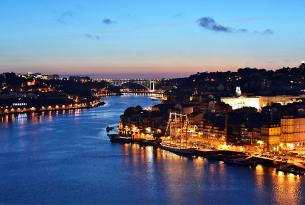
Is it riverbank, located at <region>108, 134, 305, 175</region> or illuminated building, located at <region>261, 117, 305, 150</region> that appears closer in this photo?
riverbank, located at <region>108, 134, 305, 175</region>

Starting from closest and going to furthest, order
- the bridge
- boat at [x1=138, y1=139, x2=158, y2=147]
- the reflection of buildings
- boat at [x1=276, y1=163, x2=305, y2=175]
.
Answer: boat at [x1=276, y1=163, x2=305, y2=175], boat at [x1=138, y1=139, x2=158, y2=147], the reflection of buildings, the bridge

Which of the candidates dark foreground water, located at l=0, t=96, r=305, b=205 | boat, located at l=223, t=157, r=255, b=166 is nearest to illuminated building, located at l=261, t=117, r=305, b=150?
boat, located at l=223, t=157, r=255, b=166

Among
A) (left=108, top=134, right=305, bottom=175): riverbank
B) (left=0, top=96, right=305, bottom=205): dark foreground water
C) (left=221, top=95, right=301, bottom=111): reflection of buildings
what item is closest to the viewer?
(left=0, top=96, right=305, bottom=205): dark foreground water

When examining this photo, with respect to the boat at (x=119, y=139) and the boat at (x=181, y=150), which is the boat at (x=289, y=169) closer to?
the boat at (x=181, y=150)

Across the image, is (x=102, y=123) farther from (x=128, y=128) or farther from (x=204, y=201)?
(x=204, y=201)

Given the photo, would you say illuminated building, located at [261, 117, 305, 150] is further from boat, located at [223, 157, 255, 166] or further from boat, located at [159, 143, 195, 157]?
boat, located at [159, 143, 195, 157]

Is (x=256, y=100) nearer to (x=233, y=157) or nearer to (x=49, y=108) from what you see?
(x=233, y=157)

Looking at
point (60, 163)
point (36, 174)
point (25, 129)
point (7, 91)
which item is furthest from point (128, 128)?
point (7, 91)
